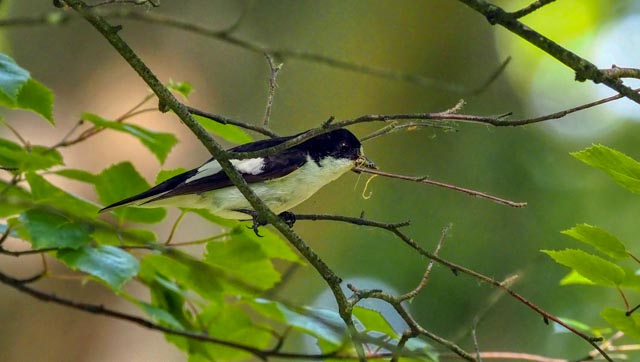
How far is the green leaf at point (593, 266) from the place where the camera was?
1520mm

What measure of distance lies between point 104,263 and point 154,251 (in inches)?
8.7

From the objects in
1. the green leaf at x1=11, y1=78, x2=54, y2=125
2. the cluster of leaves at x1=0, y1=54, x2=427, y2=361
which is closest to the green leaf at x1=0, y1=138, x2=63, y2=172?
the cluster of leaves at x1=0, y1=54, x2=427, y2=361

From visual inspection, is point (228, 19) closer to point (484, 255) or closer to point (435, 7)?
point (435, 7)

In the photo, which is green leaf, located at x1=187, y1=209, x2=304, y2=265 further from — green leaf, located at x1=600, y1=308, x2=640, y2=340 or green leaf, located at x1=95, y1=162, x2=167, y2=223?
green leaf, located at x1=600, y1=308, x2=640, y2=340

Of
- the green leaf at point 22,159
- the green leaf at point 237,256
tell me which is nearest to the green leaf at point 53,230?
the green leaf at point 22,159

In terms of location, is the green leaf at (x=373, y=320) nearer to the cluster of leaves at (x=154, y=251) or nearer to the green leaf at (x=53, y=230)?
the cluster of leaves at (x=154, y=251)

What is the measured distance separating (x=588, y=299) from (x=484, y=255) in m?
0.93

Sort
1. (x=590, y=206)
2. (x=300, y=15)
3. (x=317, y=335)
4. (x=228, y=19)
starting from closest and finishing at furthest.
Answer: (x=317, y=335)
(x=228, y=19)
(x=300, y=15)
(x=590, y=206)

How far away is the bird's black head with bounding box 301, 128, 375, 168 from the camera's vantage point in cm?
252

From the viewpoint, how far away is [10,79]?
156cm

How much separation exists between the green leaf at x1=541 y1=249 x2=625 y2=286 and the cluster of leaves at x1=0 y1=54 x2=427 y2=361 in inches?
16.5

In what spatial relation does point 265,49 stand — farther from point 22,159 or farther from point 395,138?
point 395,138

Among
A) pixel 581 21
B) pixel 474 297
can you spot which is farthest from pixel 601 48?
pixel 474 297

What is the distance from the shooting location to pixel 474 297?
659cm
